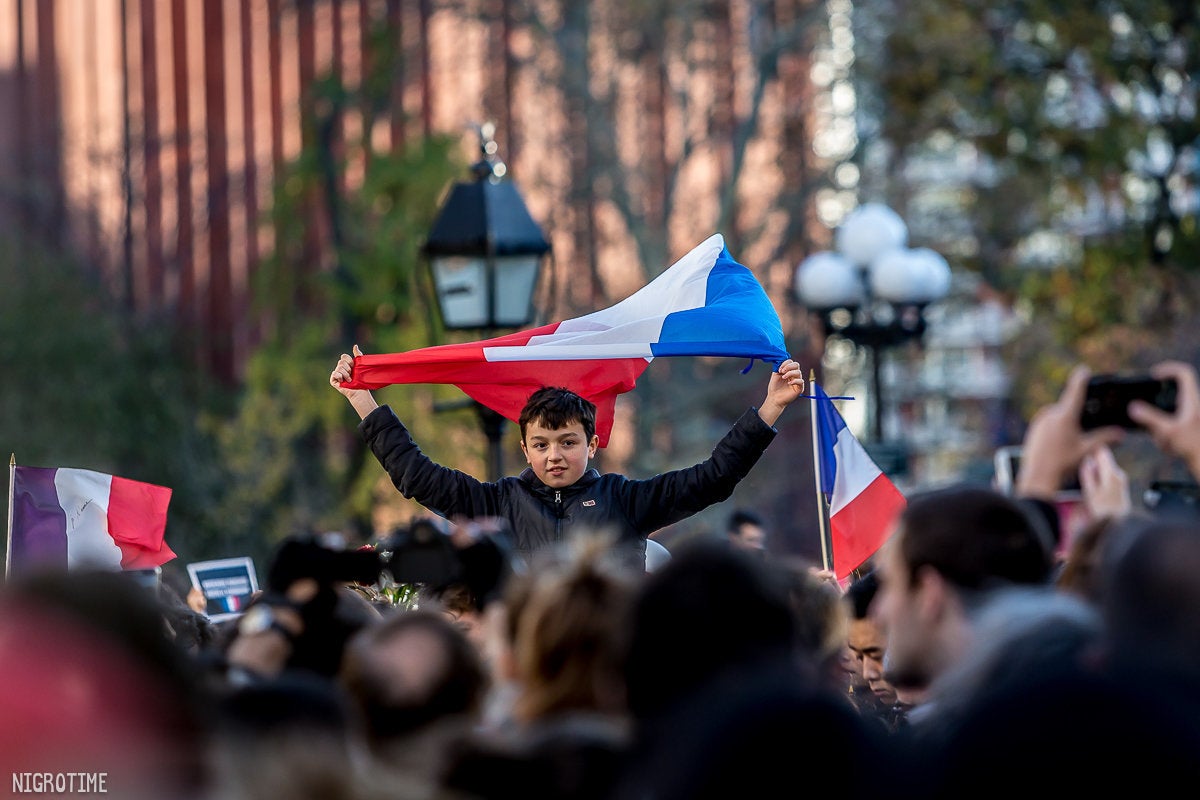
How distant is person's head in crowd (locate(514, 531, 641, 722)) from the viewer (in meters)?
3.72

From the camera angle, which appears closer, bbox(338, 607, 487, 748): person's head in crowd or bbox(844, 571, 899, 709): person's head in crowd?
bbox(338, 607, 487, 748): person's head in crowd

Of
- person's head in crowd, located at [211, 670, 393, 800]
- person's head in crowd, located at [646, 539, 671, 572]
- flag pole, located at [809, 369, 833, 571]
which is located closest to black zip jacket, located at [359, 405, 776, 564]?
person's head in crowd, located at [646, 539, 671, 572]

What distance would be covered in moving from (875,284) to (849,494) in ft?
21.8

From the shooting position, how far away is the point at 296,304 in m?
28.1

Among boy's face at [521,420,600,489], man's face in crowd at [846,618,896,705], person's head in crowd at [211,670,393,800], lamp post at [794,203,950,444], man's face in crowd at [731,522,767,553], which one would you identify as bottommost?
man's face in crowd at [731,522,767,553]

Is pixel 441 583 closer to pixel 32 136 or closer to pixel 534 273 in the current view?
pixel 534 273

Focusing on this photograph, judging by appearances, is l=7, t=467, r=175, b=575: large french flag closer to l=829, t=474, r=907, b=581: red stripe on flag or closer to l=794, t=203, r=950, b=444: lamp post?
l=829, t=474, r=907, b=581: red stripe on flag

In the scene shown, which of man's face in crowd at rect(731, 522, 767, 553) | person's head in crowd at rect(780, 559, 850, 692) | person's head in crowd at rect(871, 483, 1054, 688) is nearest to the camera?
person's head in crowd at rect(871, 483, 1054, 688)

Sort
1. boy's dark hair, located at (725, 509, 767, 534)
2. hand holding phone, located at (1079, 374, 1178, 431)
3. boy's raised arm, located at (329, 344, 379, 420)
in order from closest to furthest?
hand holding phone, located at (1079, 374, 1178, 431) → boy's raised arm, located at (329, 344, 379, 420) → boy's dark hair, located at (725, 509, 767, 534)

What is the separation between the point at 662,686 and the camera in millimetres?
3506

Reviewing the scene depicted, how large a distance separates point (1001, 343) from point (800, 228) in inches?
135

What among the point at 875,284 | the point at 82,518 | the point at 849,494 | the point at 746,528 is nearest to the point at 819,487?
the point at 849,494

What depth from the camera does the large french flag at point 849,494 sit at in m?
7.79

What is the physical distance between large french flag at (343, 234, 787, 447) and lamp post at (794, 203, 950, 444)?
5863 millimetres
